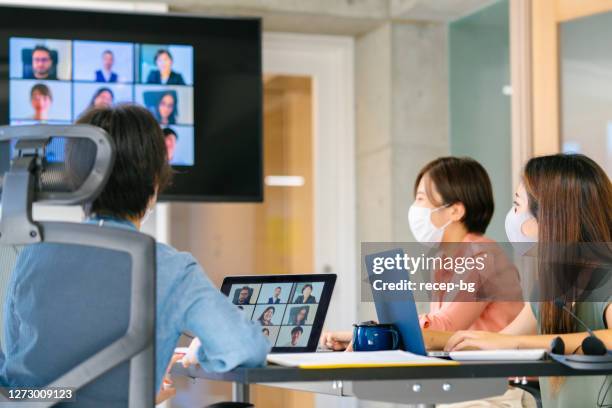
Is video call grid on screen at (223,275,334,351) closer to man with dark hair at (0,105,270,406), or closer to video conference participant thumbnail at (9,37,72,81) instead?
man with dark hair at (0,105,270,406)

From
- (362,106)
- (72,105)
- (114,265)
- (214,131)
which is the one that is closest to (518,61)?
(362,106)

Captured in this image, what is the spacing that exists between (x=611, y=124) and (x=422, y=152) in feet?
4.23

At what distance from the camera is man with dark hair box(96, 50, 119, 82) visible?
4.54 metres

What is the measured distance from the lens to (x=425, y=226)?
3205mm

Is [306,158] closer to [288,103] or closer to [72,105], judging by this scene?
[288,103]

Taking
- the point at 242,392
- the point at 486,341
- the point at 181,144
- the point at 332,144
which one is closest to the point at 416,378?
the point at 486,341

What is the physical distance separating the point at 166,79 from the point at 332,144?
3.84 feet

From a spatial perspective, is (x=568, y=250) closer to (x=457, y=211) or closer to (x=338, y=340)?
(x=338, y=340)

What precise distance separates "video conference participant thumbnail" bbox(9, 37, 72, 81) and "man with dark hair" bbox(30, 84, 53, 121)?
0.05 metres

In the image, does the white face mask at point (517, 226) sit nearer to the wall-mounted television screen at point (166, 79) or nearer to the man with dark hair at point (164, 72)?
the wall-mounted television screen at point (166, 79)

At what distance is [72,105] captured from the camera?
451cm

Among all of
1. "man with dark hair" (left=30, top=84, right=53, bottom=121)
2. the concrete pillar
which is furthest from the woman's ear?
"man with dark hair" (left=30, top=84, right=53, bottom=121)

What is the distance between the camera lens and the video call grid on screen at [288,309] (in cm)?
230

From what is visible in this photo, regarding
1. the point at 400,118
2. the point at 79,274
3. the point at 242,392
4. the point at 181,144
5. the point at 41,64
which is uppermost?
the point at 41,64
